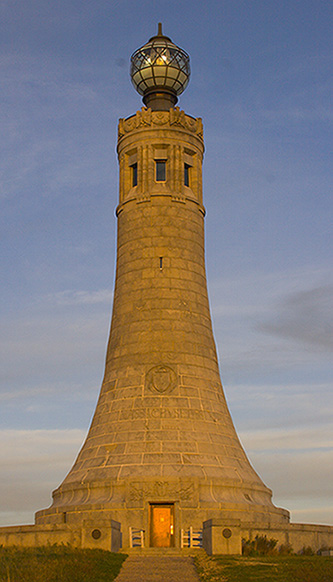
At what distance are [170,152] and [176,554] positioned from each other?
21.0 meters

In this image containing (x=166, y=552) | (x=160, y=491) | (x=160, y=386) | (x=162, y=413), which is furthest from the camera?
(x=160, y=386)

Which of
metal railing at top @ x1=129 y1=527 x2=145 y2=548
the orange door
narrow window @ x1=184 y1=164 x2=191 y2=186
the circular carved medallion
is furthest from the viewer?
narrow window @ x1=184 y1=164 x2=191 y2=186

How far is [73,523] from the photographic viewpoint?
32969 mm

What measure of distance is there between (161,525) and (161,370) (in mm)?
7146

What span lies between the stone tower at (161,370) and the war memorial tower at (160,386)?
2.3 inches

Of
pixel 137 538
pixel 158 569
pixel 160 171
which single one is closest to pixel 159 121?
pixel 160 171

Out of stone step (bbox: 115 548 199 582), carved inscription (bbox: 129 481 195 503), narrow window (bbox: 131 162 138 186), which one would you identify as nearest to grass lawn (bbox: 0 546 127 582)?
stone step (bbox: 115 548 199 582)

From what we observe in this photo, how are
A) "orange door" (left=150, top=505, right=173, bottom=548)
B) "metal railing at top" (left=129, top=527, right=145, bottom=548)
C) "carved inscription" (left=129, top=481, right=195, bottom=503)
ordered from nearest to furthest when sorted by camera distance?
"metal railing at top" (left=129, top=527, right=145, bottom=548) → "orange door" (left=150, top=505, right=173, bottom=548) → "carved inscription" (left=129, top=481, right=195, bottom=503)

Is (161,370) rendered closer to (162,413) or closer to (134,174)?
(162,413)

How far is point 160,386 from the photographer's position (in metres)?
35.8

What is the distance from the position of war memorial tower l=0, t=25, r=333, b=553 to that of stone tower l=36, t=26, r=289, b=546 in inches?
2.3

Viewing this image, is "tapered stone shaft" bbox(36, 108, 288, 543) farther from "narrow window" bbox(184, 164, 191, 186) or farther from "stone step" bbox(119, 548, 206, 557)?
"stone step" bbox(119, 548, 206, 557)

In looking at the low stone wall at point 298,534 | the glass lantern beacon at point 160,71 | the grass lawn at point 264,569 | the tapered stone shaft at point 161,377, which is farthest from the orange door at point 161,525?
the glass lantern beacon at point 160,71

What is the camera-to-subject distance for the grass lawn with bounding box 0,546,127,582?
1848 cm
